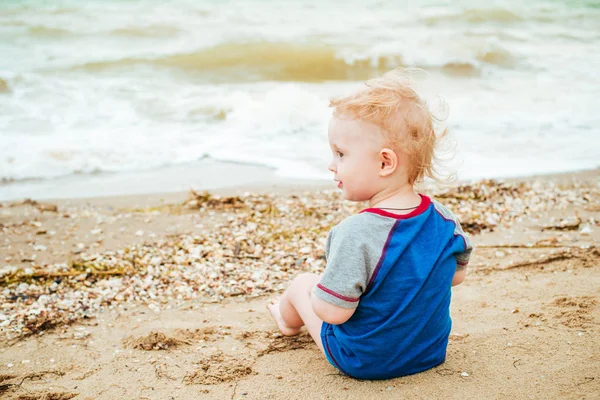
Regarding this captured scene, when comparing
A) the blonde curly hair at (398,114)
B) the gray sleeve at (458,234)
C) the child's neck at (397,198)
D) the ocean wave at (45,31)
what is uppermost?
the ocean wave at (45,31)

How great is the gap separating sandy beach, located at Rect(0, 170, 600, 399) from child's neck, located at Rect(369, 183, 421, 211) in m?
0.78

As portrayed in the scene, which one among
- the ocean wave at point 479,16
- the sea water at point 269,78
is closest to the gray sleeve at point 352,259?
the sea water at point 269,78

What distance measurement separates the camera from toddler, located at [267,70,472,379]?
90.9 inches

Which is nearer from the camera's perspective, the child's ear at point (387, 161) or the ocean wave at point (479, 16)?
the child's ear at point (387, 161)

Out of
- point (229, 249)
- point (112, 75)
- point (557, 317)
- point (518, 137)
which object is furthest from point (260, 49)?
point (557, 317)

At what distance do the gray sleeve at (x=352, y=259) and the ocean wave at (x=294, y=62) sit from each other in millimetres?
9424

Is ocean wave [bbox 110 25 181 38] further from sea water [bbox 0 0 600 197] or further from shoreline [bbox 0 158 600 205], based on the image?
shoreline [bbox 0 158 600 205]

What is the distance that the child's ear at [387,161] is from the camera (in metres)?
2.35

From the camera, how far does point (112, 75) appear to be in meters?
11.4

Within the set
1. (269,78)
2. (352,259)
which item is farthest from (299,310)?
(269,78)

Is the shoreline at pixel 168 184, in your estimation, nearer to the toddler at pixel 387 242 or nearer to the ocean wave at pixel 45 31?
the toddler at pixel 387 242

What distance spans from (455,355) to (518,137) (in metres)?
6.02

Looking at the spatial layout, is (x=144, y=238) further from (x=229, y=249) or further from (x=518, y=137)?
(x=518, y=137)

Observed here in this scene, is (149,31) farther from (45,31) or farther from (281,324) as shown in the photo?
(281,324)
